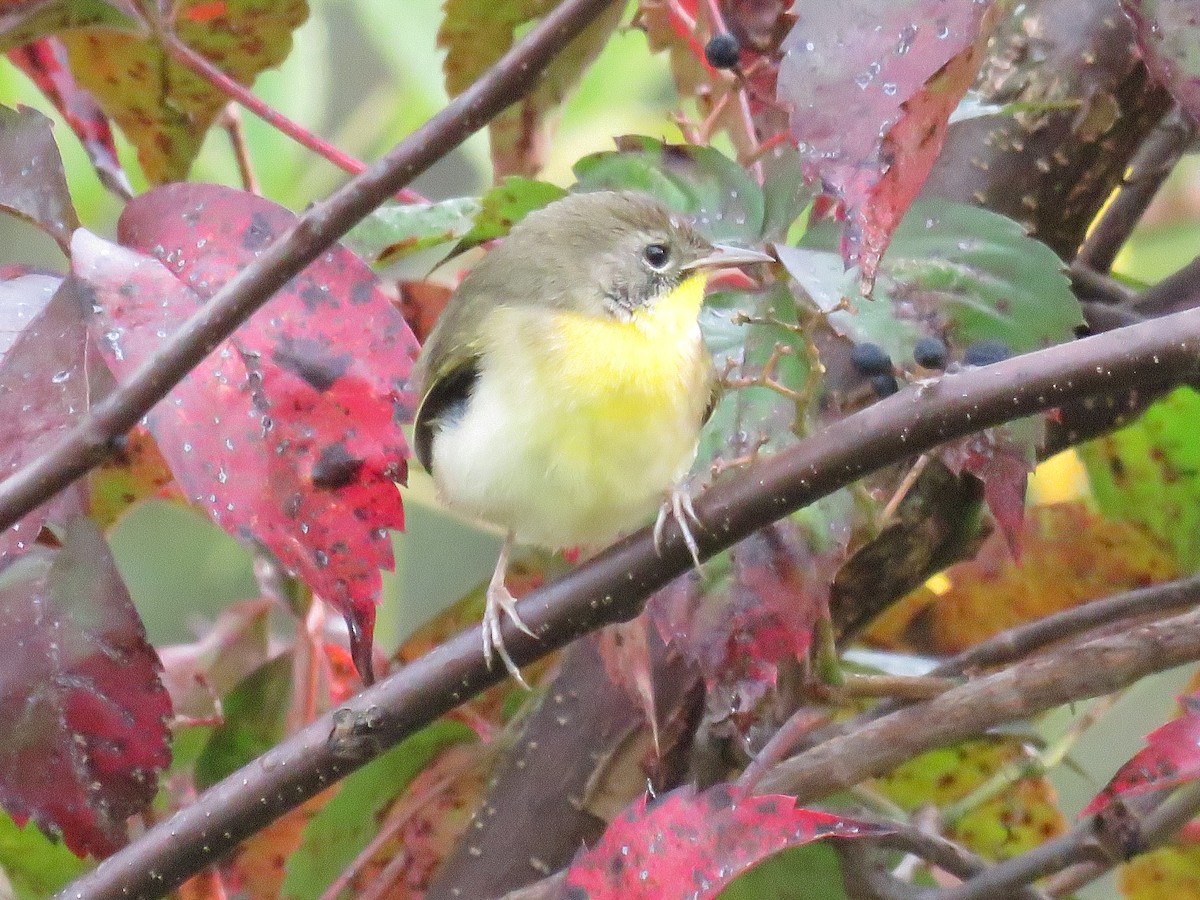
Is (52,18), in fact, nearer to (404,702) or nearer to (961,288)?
(404,702)

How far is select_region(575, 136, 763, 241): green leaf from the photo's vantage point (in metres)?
1.19

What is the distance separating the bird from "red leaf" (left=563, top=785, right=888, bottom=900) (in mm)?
382

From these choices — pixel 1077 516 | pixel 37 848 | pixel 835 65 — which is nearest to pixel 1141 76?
pixel 1077 516

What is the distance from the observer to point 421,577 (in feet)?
17.8

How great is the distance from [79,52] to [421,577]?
13.6 feet

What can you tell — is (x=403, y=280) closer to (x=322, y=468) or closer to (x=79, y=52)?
(x=79, y=52)

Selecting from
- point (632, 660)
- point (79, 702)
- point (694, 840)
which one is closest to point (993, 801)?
point (632, 660)

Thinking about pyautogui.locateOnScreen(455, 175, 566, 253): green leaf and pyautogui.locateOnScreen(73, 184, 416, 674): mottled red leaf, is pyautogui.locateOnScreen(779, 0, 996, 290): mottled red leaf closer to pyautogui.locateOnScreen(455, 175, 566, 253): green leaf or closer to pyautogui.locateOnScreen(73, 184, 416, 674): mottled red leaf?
pyautogui.locateOnScreen(73, 184, 416, 674): mottled red leaf

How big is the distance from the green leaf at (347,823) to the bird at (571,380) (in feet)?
0.68

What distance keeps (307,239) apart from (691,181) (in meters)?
0.56

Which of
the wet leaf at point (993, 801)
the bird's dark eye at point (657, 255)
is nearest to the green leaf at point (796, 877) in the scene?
the wet leaf at point (993, 801)

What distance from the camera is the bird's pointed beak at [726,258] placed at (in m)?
1.21

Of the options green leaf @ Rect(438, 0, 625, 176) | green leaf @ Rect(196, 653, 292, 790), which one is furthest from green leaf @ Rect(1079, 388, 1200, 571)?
green leaf @ Rect(196, 653, 292, 790)

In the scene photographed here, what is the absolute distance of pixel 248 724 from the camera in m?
1.41
